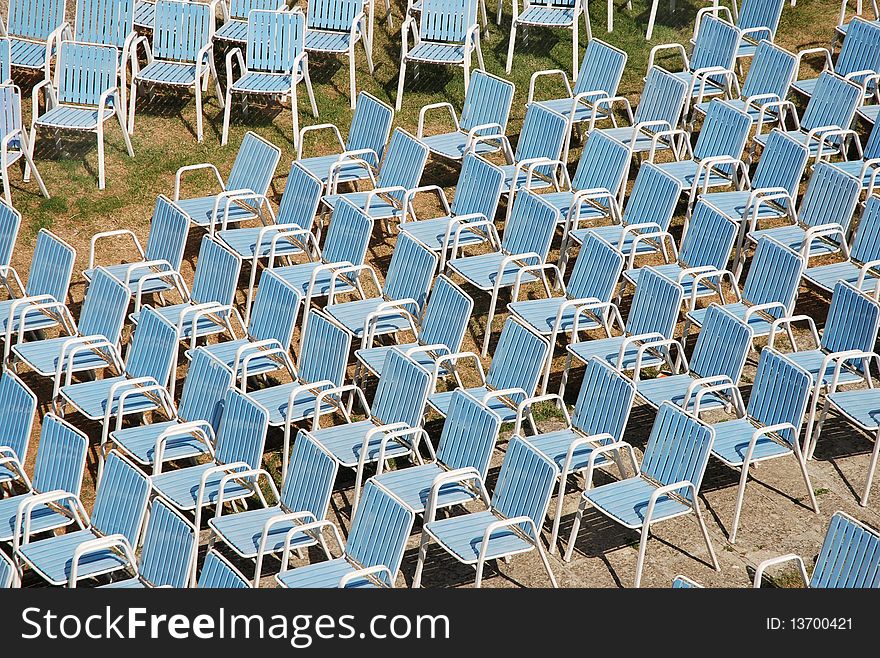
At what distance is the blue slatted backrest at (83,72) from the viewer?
15.1 m

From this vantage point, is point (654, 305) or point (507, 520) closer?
point (507, 520)

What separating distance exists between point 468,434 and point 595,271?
2.36 meters

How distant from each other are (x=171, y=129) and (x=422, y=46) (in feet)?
8.86

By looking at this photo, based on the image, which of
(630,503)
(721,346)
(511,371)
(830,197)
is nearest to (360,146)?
(511,371)

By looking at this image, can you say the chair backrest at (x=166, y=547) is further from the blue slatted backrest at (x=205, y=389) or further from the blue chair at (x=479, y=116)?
the blue chair at (x=479, y=116)

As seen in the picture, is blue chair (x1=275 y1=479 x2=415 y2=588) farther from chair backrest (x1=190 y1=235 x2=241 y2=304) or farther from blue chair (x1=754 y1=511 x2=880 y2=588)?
chair backrest (x1=190 y1=235 x2=241 y2=304)

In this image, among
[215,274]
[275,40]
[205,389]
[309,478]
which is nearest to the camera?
[309,478]

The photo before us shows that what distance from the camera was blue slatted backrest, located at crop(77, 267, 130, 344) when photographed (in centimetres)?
1198

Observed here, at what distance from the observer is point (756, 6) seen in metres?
16.4

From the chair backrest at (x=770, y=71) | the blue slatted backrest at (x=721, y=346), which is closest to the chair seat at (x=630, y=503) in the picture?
the blue slatted backrest at (x=721, y=346)

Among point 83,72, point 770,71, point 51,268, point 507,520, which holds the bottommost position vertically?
point 51,268

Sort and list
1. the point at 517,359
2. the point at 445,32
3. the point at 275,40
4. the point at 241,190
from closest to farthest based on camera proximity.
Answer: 1. the point at 517,359
2. the point at 241,190
3. the point at 275,40
4. the point at 445,32

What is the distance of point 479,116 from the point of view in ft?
48.1

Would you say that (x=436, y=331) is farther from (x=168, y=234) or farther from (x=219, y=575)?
(x=219, y=575)
